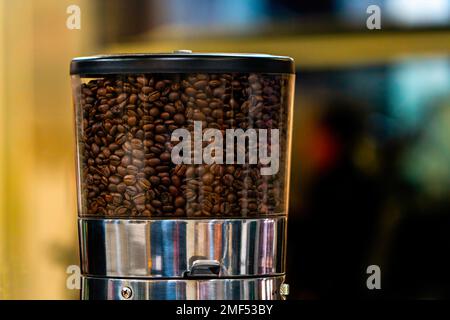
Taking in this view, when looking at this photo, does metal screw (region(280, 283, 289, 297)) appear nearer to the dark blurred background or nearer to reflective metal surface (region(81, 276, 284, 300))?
reflective metal surface (region(81, 276, 284, 300))

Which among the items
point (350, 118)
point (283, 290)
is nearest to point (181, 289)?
point (283, 290)

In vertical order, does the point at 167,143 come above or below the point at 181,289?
above

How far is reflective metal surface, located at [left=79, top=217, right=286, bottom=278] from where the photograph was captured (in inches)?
51.1

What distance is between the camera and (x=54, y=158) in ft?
8.98

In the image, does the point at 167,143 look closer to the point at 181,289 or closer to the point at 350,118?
the point at 181,289

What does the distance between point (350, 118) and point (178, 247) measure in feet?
4.54

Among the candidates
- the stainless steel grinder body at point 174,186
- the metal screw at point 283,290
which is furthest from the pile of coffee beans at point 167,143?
the metal screw at point 283,290

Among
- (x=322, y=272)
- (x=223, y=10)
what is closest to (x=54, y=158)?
(x=223, y=10)

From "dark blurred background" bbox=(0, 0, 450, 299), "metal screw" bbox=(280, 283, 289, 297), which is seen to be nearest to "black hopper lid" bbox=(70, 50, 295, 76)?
"metal screw" bbox=(280, 283, 289, 297)

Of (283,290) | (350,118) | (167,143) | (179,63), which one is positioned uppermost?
(179,63)

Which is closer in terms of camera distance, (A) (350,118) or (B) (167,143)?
(B) (167,143)

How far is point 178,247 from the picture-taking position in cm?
130

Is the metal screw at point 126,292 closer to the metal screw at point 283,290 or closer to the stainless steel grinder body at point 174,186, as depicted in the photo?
the stainless steel grinder body at point 174,186
